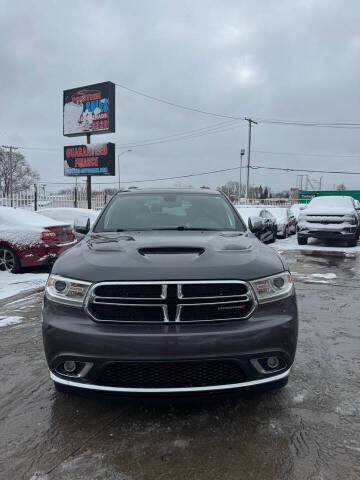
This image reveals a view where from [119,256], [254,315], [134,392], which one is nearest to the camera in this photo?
[134,392]

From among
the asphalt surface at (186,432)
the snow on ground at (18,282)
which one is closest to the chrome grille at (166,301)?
the asphalt surface at (186,432)

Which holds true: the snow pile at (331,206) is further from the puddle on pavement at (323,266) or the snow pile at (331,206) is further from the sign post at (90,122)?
the sign post at (90,122)

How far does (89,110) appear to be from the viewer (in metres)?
23.3

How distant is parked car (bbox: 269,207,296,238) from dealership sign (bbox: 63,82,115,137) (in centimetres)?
1097

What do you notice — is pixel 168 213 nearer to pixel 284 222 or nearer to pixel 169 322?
pixel 169 322

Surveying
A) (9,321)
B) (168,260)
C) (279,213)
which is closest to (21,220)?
(9,321)

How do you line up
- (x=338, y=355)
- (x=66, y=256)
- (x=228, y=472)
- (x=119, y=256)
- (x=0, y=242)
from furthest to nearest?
(x=0, y=242) → (x=338, y=355) → (x=66, y=256) → (x=119, y=256) → (x=228, y=472)

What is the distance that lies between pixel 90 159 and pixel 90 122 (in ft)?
7.10

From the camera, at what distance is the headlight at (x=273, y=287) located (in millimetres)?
2561

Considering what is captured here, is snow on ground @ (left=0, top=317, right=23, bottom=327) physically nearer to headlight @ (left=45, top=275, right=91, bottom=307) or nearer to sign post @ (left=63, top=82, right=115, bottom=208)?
headlight @ (left=45, top=275, right=91, bottom=307)

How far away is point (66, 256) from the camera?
297 centimetres

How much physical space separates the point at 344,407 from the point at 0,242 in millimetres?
7154

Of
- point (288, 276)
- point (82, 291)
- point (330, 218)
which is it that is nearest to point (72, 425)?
point (82, 291)

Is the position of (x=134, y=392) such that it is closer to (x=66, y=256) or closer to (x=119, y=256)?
(x=119, y=256)
